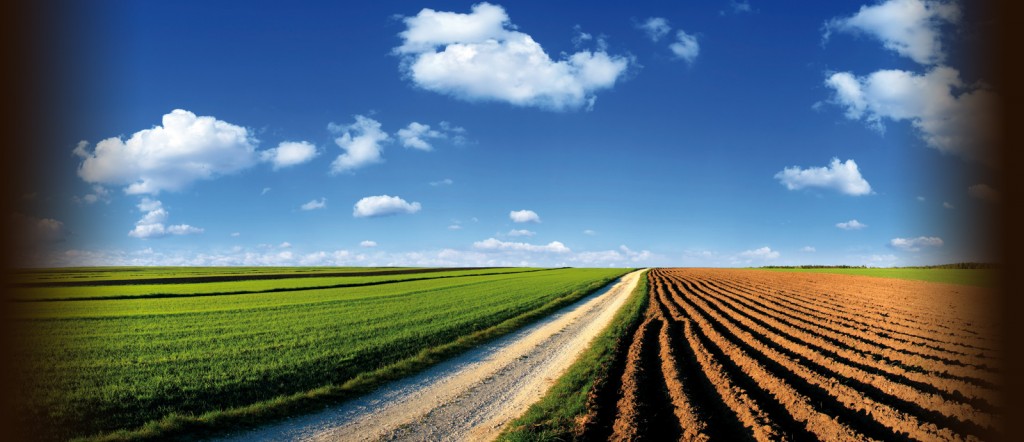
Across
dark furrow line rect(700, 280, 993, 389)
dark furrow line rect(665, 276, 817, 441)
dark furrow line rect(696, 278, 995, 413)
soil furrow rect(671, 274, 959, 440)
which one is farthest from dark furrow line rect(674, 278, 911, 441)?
dark furrow line rect(700, 280, 993, 389)

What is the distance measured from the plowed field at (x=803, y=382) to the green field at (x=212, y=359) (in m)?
6.62

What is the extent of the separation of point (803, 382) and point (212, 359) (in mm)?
16742

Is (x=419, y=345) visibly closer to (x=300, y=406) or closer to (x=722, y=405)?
(x=300, y=406)

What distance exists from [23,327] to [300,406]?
7449 mm

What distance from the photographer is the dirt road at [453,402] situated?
31.0 ft

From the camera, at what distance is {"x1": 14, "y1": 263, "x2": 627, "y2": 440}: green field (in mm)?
10062

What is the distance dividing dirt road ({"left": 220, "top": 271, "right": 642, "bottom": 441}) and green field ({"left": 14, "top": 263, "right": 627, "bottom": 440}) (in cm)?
85

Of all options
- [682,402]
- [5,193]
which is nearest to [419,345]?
[682,402]

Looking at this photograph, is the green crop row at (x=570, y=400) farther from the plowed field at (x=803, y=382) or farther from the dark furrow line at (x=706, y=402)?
the dark furrow line at (x=706, y=402)

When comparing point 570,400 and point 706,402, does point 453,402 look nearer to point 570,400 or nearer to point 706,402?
point 570,400

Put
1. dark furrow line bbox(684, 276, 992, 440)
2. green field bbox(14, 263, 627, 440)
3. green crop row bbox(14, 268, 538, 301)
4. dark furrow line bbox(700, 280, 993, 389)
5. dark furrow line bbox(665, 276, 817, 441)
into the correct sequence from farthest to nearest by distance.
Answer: green crop row bbox(14, 268, 538, 301) < dark furrow line bbox(700, 280, 993, 389) < green field bbox(14, 263, 627, 440) < dark furrow line bbox(684, 276, 992, 440) < dark furrow line bbox(665, 276, 817, 441)

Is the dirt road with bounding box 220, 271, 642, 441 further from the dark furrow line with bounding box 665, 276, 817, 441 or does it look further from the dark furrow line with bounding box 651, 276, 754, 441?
the dark furrow line with bounding box 665, 276, 817, 441

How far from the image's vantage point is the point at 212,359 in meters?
15.0

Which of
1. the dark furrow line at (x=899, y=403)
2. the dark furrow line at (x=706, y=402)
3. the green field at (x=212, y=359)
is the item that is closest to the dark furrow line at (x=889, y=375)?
the dark furrow line at (x=899, y=403)
